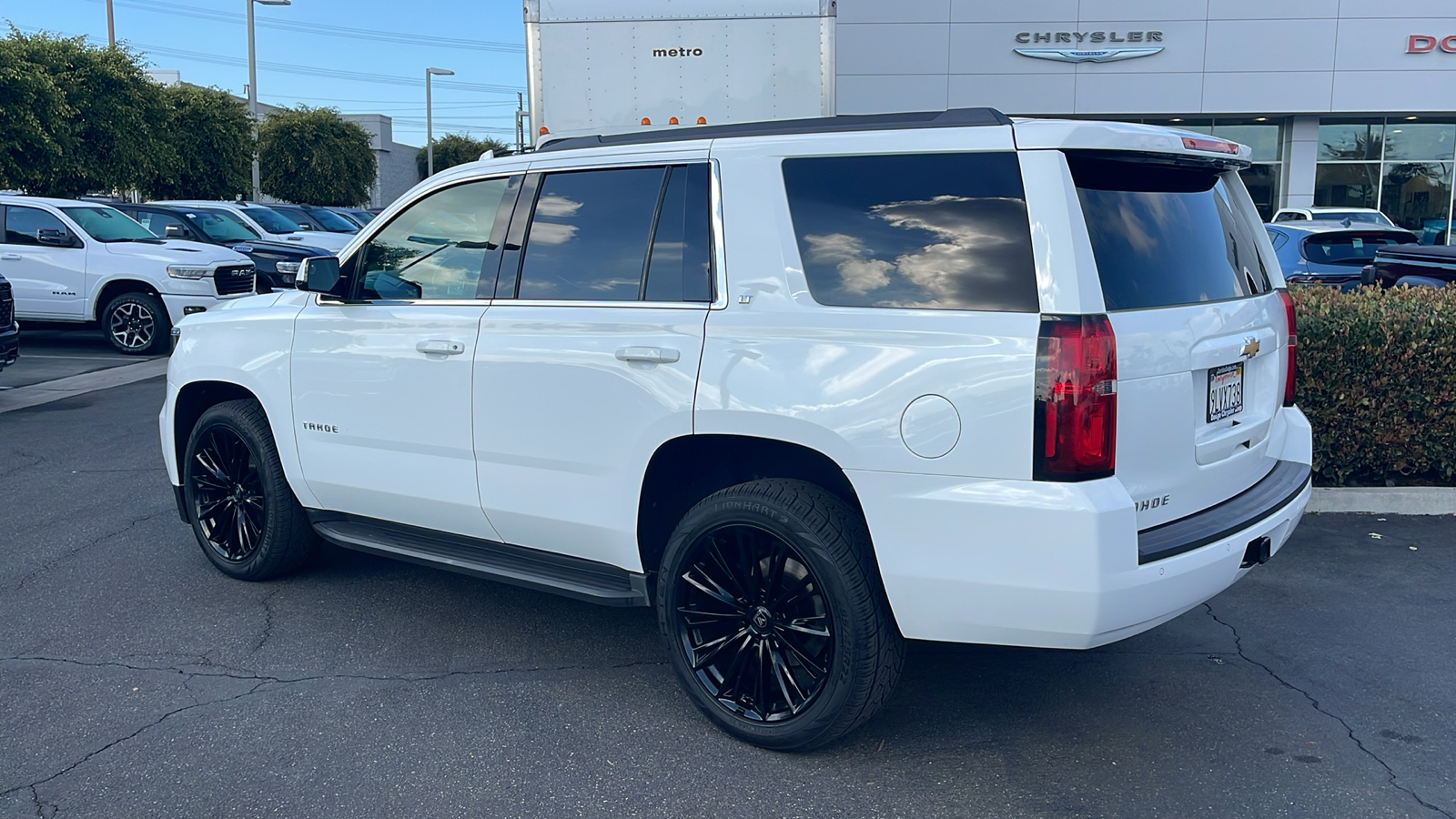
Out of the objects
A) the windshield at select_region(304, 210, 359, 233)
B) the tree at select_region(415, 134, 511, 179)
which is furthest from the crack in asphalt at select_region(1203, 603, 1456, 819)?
the tree at select_region(415, 134, 511, 179)

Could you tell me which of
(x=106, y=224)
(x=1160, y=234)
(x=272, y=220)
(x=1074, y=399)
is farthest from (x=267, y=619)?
(x=272, y=220)

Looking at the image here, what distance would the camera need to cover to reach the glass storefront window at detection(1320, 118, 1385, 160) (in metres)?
27.9

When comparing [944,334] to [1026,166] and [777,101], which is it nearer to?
[1026,166]

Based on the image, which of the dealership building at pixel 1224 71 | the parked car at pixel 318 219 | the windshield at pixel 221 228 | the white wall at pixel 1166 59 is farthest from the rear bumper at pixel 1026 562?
the white wall at pixel 1166 59

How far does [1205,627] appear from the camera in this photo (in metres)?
4.84

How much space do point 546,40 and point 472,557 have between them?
4.67m

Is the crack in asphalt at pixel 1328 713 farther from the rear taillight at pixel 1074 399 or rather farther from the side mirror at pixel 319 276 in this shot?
the side mirror at pixel 319 276

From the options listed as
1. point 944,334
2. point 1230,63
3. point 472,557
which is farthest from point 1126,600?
point 1230,63

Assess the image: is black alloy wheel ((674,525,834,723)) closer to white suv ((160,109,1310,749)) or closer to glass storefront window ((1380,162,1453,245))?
white suv ((160,109,1310,749))

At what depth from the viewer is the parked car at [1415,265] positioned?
A: 32.4ft

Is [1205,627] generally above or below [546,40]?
below

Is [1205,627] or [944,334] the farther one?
[1205,627]

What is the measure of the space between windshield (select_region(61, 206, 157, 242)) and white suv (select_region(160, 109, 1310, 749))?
11.3 m

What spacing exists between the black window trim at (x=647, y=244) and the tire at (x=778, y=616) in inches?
26.9
